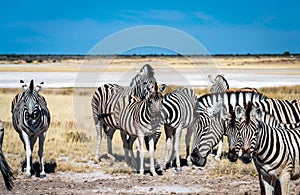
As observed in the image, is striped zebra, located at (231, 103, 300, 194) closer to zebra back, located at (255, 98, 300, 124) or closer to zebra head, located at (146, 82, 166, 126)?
zebra back, located at (255, 98, 300, 124)

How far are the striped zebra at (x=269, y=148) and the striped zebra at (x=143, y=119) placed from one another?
347cm

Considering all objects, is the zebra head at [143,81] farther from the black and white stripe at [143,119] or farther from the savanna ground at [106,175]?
the savanna ground at [106,175]

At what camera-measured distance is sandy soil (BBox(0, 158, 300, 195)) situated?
8672 millimetres

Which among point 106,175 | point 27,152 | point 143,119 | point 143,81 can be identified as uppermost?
point 143,81

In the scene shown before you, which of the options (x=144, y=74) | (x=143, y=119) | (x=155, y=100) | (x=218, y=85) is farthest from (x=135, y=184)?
(x=218, y=85)

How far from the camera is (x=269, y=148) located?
6.07 metres

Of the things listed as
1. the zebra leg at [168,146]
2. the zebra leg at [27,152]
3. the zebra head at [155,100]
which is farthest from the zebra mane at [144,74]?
the zebra leg at [27,152]

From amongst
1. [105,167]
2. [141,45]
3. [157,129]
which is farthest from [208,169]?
[141,45]

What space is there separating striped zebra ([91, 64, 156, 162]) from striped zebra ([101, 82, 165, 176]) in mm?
380

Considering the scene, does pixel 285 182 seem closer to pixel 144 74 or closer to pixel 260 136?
pixel 260 136

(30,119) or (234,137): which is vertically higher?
(30,119)

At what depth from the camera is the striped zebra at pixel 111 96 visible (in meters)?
10.7

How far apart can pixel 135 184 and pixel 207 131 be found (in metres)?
2.01

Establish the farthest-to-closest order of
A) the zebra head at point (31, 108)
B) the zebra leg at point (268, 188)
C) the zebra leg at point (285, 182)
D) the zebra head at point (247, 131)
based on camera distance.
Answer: the zebra head at point (31, 108) → the zebra leg at point (268, 188) → the zebra leg at point (285, 182) → the zebra head at point (247, 131)
